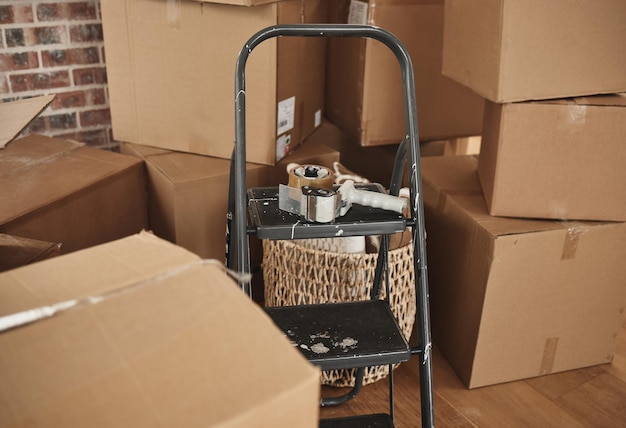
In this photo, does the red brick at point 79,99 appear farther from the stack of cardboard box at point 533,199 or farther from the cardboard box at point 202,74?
the stack of cardboard box at point 533,199

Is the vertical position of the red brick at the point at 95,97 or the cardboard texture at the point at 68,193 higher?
the red brick at the point at 95,97

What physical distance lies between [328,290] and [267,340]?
1079mm

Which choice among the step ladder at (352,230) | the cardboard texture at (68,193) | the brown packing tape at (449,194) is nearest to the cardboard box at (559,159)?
the brown packing tape at (449,194)

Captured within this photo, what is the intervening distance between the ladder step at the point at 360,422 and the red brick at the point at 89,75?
1.44 metres

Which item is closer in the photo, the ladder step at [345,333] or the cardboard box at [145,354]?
the cardboard box at [145,354]

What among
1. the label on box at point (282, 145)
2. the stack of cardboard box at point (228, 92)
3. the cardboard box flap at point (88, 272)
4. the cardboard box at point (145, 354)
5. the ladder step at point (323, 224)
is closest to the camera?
the cardboard box at point (145, 354)

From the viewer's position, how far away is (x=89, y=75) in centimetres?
230

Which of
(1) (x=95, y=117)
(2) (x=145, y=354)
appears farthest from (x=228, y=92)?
(2) (x=145, y=354)

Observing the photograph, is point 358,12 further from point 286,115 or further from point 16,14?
point 16,14

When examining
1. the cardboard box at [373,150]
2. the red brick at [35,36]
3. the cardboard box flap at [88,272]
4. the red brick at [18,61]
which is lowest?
the cardboard box at [373,150]

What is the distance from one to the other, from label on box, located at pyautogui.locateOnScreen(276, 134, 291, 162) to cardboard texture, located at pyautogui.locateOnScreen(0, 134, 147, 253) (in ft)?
1.36

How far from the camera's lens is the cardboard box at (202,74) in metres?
1.84

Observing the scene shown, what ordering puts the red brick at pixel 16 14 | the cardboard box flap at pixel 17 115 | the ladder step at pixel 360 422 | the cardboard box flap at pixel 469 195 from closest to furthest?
the cardboard box flap at pixel 17 115
the ladder step at pixel 360 422
the cardboard box flap at pixel 469 195
the red brick at pixel 16 14

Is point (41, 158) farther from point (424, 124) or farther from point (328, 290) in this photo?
point (424, 124)
